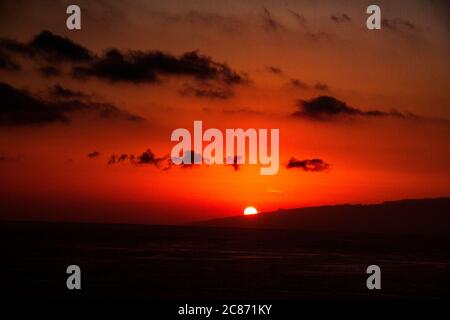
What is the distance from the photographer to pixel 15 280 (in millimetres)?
41875

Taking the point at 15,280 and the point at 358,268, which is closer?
the point at 15,280

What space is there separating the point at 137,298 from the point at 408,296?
15864mm

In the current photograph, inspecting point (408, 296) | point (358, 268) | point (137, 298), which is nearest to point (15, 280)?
point (137, 298)
